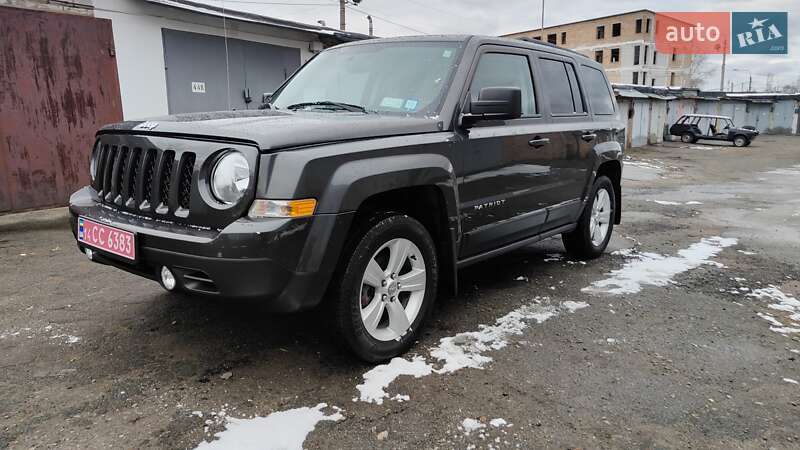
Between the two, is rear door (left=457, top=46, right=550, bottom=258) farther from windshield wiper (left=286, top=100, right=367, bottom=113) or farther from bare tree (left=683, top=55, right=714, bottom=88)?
bare tree (left=683, top=55, right=714, bottom=88)

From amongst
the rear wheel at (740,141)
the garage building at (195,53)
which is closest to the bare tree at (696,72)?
the rear wheel at (740,141)

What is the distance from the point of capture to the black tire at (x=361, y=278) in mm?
2688

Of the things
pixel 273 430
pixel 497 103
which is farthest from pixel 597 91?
pixel 273 430

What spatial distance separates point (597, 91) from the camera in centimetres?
513

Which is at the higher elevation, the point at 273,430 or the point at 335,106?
the point at 335,106

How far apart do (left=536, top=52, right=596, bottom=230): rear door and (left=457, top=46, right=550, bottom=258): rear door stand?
15 centimetres

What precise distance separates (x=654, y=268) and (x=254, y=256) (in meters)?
3.97

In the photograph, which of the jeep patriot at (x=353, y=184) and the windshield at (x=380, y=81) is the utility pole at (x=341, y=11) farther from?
the windshield at (x=380, y=81)

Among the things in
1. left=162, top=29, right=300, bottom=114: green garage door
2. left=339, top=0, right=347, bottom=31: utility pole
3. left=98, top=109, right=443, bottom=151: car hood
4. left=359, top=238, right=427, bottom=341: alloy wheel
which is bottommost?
left=359, top=238, right=427, bottom=341: alloy wheel

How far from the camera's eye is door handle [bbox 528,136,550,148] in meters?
3.90

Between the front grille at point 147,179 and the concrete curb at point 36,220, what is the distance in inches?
167

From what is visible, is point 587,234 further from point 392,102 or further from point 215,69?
point 215,69

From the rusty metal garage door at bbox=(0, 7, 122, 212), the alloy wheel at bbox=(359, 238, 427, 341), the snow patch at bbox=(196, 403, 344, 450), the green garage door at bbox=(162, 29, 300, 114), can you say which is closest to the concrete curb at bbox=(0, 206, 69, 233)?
the rusty metal garage door at bbox=(0, 7, 122, 212)

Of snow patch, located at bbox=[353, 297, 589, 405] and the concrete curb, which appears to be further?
the concrete curb
